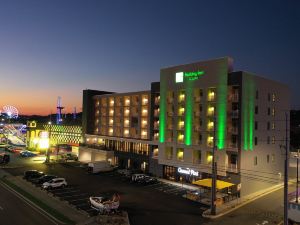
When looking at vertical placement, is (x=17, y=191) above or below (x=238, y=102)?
below

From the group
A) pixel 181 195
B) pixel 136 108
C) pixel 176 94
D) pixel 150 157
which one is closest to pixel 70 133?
pixel 136 108

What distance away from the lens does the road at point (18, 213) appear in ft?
109

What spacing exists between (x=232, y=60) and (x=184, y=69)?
9.05 metres

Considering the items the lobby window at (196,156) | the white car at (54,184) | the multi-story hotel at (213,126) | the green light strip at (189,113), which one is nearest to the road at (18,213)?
the white car at (54,184)

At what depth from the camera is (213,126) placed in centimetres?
5156

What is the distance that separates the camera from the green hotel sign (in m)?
54.0

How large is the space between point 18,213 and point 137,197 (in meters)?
16.2

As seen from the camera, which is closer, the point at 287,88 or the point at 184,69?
the point at 184,69

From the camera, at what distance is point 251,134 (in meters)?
51.0

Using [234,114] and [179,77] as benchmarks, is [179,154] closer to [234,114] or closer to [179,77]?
[234,114]

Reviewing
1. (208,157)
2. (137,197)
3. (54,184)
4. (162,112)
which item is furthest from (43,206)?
(162,112)

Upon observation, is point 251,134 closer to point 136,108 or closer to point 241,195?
point 241,195

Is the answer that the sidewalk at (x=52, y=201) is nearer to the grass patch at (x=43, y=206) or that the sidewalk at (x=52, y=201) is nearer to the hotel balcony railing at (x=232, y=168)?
the grass patch at (x=43, y=206)

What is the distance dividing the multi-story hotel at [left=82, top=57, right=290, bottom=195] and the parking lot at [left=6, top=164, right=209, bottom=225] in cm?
682
